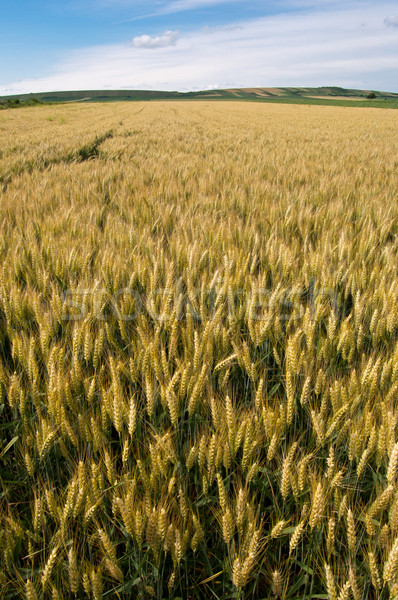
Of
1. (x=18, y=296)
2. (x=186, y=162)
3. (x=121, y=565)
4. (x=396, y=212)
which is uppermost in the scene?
(x=186, y=162)

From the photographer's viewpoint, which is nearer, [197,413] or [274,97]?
[197,413]

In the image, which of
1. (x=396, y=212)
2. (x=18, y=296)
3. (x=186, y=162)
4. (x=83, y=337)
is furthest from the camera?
(x=186, y=162)

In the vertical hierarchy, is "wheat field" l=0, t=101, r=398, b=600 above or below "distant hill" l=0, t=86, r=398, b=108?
below

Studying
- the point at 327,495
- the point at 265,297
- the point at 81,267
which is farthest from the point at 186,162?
the point at 327,495

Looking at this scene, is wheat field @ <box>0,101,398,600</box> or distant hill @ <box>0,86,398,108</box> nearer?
wheat field @ <box>0,101,398,600</box>

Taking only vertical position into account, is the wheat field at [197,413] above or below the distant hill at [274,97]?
below

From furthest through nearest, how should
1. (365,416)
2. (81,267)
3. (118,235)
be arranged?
1. (118,235)
2. (81,267)
3. (365,416)

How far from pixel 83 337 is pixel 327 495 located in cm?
83

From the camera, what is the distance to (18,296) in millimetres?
1279

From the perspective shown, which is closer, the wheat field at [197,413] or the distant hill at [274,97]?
the wheat field at [197,413]

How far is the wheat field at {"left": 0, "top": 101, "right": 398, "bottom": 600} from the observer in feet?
2.32

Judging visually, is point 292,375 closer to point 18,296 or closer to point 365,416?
point 365,416

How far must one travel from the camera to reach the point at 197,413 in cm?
99

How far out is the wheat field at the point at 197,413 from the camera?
71 cm
